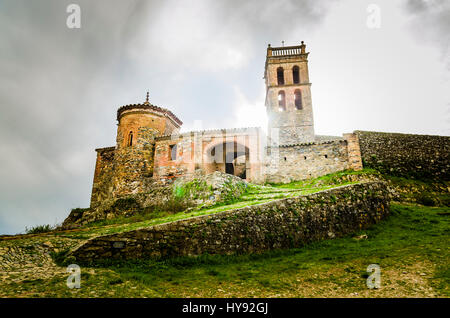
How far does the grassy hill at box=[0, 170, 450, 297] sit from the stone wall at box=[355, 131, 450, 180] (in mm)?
9249

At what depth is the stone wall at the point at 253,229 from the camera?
6738mm

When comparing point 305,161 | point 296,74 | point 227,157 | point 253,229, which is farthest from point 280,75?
point 253,229

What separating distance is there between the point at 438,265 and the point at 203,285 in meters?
5.31

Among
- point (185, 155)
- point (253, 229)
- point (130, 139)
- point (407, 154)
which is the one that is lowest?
point (253, 229)

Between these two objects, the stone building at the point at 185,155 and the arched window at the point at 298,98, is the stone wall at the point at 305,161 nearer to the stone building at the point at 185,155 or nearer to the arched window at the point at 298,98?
the stone building at the point at 185,155

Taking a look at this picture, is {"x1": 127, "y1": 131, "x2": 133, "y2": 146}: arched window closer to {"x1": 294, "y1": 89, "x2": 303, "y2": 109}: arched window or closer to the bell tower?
the bell tower

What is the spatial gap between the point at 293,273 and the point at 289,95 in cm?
2510

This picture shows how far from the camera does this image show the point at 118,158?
19781 mm

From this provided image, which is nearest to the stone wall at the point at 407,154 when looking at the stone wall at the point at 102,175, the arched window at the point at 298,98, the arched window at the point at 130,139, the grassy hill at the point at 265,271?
the grassy hill at the point at 265,271

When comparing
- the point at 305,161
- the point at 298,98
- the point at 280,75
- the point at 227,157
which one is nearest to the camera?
the point at 305,161

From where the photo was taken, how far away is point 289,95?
92.8 ft

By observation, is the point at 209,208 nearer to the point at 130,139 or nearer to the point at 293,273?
the point at 293,273
